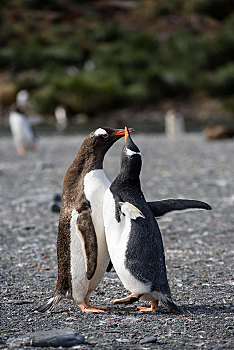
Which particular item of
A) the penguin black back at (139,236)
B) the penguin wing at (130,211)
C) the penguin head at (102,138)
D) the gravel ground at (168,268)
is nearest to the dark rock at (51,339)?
the gravel ground at (168,268)

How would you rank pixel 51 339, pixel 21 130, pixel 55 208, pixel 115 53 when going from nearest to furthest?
pixel 51 339 < pixel 55 208 < pixel 21 130 < pixel 115 53

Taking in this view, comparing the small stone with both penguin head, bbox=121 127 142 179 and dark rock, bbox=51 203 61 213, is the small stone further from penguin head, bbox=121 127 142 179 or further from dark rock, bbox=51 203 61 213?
dark rock, bbox=51 203 61 213

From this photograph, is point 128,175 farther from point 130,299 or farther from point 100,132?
point 130,299

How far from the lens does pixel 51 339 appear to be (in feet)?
9.06

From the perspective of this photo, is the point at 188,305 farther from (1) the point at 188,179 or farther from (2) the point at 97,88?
(2) the point at 97,88

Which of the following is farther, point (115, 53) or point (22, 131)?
point (115, 53)

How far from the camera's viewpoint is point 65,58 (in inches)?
1789

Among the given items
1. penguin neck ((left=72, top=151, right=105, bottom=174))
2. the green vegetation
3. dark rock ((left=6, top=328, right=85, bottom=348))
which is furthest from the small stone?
the green vegetation

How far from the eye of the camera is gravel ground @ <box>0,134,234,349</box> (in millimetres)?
2975

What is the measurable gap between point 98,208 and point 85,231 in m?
0.15

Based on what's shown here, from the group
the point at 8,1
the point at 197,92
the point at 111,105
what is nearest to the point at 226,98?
the point at 197,92

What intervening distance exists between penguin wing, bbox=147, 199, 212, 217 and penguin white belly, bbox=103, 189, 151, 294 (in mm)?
214

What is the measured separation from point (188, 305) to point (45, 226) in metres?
2.69

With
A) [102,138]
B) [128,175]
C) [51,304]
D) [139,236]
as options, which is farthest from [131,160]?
[51,304]
